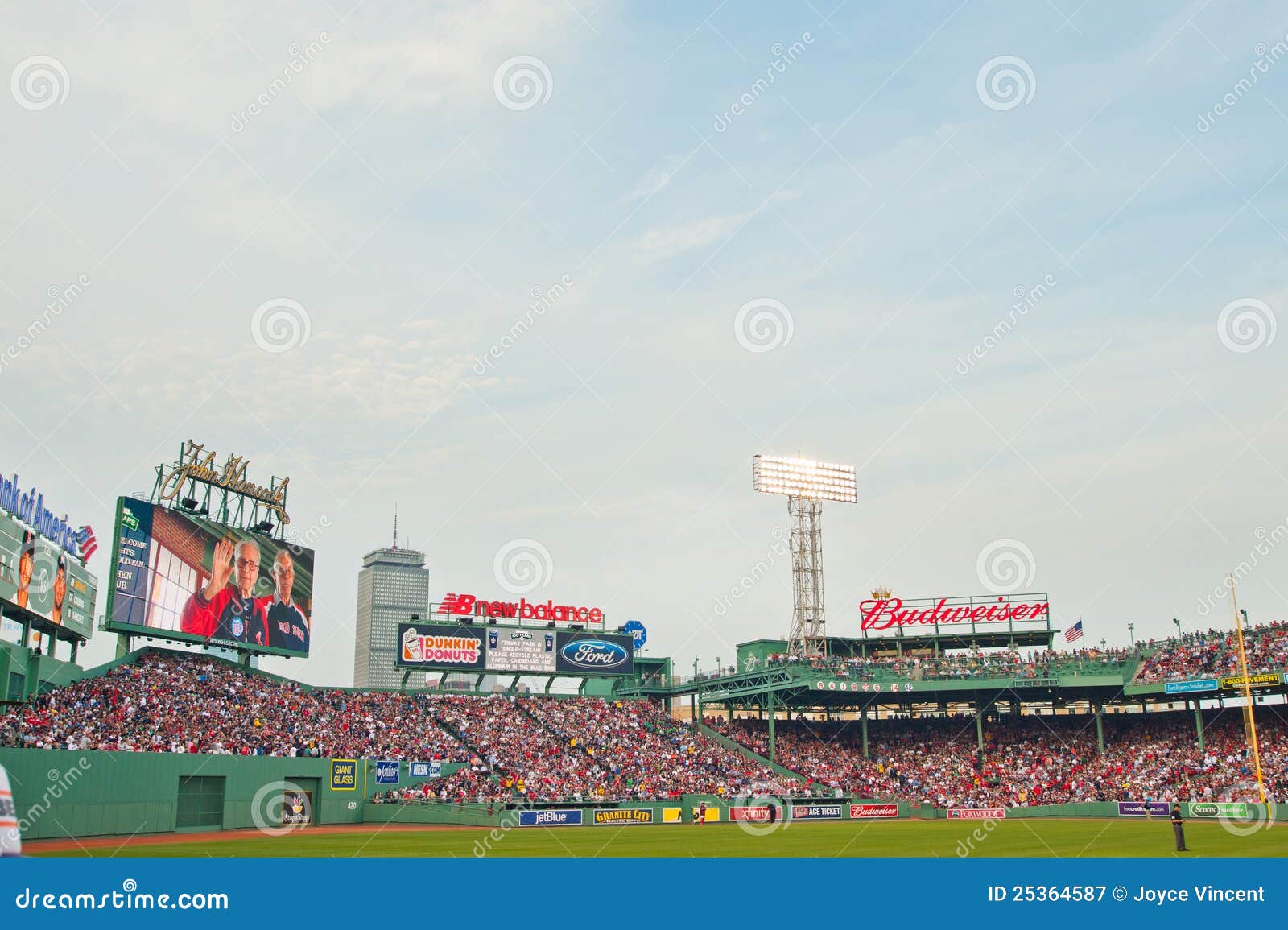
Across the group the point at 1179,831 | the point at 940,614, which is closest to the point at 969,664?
the point at 940,614

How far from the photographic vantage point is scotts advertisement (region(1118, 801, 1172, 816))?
207ft

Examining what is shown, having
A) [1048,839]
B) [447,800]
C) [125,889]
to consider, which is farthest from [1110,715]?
[125,889]

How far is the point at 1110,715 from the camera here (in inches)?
3206

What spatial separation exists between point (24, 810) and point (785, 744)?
5405 centimetres

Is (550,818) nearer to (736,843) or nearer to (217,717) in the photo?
(736,843)

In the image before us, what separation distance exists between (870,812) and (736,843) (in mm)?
30762

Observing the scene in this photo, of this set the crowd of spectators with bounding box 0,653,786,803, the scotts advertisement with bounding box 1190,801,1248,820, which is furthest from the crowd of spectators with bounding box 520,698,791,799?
the scotts advertisement with bounding box 1190,801,1248,820

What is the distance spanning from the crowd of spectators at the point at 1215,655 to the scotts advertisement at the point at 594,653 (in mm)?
37812

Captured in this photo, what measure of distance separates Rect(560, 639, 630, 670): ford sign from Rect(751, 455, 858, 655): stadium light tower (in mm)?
14834

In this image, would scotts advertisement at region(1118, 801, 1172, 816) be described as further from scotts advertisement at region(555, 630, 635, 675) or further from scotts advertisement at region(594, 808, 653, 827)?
scotts advertisement at region(555, 630, 635, 675)

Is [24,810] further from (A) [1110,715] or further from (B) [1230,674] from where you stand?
(A) [1110,715]

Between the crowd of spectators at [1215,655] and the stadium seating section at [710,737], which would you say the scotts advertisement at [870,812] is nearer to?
the stadium seating section at [710,737]

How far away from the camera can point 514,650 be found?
7838 cm

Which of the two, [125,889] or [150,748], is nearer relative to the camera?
[125,889]
